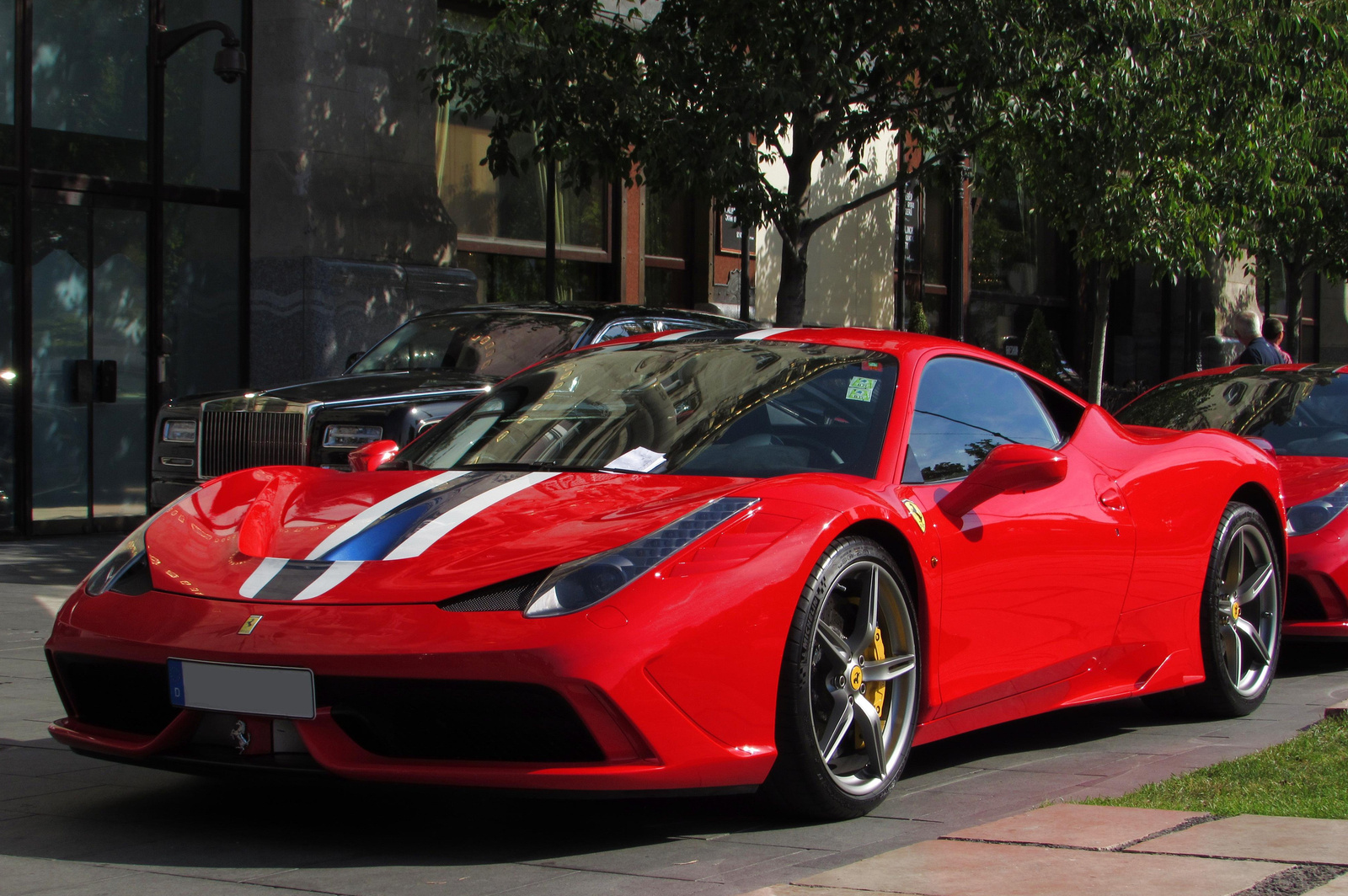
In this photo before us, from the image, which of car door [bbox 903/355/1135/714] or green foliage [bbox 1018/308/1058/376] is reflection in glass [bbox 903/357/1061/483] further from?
green foliage [bbox 1018/308/1058/376]

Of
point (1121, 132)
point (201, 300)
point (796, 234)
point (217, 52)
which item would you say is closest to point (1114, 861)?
point (796, 234)

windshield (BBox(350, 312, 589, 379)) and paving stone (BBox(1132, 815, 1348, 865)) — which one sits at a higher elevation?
windshield (BBox(350, 312, 589, 379))

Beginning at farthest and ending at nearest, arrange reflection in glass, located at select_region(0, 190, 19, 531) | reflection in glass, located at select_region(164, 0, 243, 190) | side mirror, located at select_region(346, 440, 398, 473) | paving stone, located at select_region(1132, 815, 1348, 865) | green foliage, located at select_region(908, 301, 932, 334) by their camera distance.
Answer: green foliage, located at select_region(908, 301, 932, 334), reflection in glass, located at select_region(164, 0, 243, 190), reflection in glass, located at select_region(0, 190, 19, 531), side mirror, located at select_region(346, 440, 398, 473), paving stone, located at select_region(1132, 815, 1348, 865)

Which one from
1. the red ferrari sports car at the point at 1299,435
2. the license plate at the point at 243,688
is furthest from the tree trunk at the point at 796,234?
the license plate at the point at 243,688

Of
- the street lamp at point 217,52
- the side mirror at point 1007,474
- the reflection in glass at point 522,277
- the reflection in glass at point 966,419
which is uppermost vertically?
the street lamp at point 217,52

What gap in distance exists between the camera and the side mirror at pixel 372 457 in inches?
→ 196

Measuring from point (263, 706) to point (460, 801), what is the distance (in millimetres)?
822

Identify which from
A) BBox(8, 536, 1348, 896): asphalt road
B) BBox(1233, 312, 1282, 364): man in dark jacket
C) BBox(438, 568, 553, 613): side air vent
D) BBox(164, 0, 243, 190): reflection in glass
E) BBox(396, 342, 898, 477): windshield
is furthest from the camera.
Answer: BBox(164, 0, 243, 190): reflection in glass

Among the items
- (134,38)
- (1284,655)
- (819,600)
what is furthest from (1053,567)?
(134,38)

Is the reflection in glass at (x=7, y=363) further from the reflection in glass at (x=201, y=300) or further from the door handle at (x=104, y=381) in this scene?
the reflection in glass at (x=201, y=300)

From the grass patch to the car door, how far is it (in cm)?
52

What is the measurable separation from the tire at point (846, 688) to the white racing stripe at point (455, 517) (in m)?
0.85

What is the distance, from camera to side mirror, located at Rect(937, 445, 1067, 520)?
15.1 feet

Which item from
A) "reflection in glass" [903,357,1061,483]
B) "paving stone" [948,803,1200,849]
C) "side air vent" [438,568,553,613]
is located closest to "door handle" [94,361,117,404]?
"reflection in glass" [903,357,1061,483]
